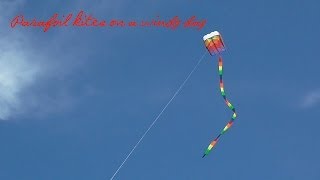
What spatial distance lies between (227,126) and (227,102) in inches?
73.4

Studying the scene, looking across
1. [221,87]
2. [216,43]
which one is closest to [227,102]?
[221,87]

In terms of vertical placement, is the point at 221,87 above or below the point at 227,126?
above

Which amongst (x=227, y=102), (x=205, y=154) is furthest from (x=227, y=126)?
(x=205, y=154)

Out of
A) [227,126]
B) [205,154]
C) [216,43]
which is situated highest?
[216,43]

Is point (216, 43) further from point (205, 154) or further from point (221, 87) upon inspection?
point (205, 154)

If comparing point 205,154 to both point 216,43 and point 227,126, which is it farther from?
point 216,43

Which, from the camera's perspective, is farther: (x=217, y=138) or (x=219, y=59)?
(x=219, y=59)

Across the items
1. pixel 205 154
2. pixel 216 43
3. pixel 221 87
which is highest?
pixel 216 43

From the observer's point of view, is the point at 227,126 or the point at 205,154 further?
the point at 227,126

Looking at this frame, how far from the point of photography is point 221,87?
1756 inches

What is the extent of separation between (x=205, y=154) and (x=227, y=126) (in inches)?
179

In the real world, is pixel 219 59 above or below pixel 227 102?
above

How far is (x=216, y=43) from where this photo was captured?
1748 inches

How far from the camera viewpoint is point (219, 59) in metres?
45.0
